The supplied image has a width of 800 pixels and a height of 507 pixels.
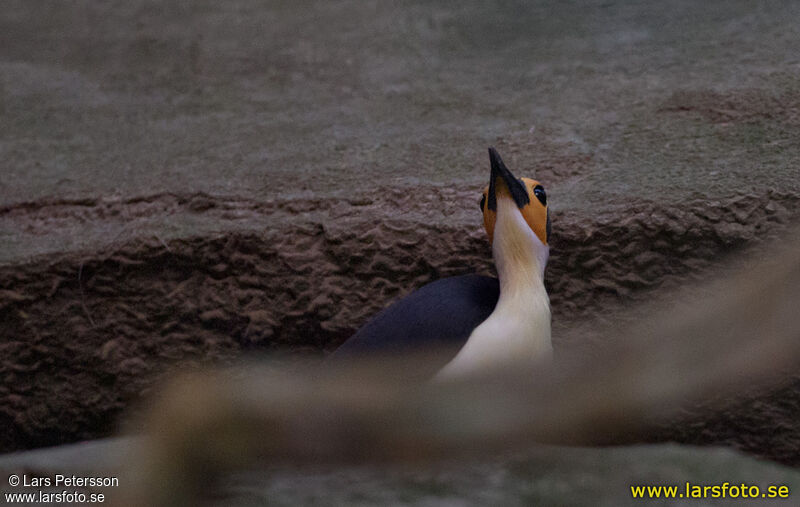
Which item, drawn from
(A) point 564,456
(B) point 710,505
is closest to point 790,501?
(B) point 710,505

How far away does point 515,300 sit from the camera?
1.42m

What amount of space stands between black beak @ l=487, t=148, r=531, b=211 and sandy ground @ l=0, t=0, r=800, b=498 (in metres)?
0.22

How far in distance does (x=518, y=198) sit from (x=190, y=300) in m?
0.77

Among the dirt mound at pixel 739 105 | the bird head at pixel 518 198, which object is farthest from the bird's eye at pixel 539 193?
the dirt mound at pixel 739 105

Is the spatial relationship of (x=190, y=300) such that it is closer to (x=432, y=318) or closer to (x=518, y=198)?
(x=432, y=318)

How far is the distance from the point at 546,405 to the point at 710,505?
550 mm

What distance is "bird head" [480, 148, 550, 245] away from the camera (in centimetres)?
149

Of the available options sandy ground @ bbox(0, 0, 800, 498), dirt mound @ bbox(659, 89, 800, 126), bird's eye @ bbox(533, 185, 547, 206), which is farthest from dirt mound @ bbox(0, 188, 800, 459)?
dirt mound @ bbox(659, 89, 800, 126)

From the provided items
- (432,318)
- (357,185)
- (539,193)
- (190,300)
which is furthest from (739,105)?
(190,300)

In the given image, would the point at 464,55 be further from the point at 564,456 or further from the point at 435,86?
the point at 564,456

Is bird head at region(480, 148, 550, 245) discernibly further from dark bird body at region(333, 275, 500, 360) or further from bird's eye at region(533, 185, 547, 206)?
dark bird body at region(333, 275, 500, 360)

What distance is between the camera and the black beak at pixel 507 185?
1.47 metres

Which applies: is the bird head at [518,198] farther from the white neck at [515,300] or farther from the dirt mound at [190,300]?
the dirt mound at [190,300]

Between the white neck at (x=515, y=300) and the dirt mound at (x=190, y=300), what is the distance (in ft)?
0.78
